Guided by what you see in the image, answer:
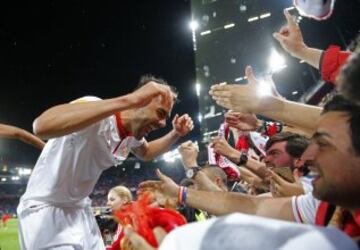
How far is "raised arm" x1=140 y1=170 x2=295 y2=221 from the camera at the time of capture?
8.43 feet

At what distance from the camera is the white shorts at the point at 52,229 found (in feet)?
9.41

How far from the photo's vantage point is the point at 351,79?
1.02 meters

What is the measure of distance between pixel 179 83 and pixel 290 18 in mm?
27806

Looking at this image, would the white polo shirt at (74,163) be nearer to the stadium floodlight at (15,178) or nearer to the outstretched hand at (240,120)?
the outstretched hand at (240,120)

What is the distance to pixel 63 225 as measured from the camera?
9.68 ft

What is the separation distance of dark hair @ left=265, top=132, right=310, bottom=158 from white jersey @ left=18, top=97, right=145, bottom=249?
146 cm

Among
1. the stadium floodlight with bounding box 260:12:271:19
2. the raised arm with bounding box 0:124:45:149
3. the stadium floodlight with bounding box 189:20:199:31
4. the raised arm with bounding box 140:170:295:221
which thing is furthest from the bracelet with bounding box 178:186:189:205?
the stadium floodlight with bounding box 189:20:199:31

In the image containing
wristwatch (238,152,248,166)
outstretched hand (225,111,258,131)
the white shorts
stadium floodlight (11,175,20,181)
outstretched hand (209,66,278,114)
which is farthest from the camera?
stadium floodlight (11,175,20,181)

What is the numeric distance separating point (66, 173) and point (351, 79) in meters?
2.30

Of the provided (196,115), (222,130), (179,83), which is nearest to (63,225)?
(222,130)

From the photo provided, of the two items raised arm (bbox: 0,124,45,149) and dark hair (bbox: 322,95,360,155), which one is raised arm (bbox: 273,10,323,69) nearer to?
dark hair (bbox: 322,95,360,155)

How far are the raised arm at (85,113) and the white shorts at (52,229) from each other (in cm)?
76

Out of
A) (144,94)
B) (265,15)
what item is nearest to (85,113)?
(144,94)

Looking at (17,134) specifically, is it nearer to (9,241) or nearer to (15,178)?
(9,241)
